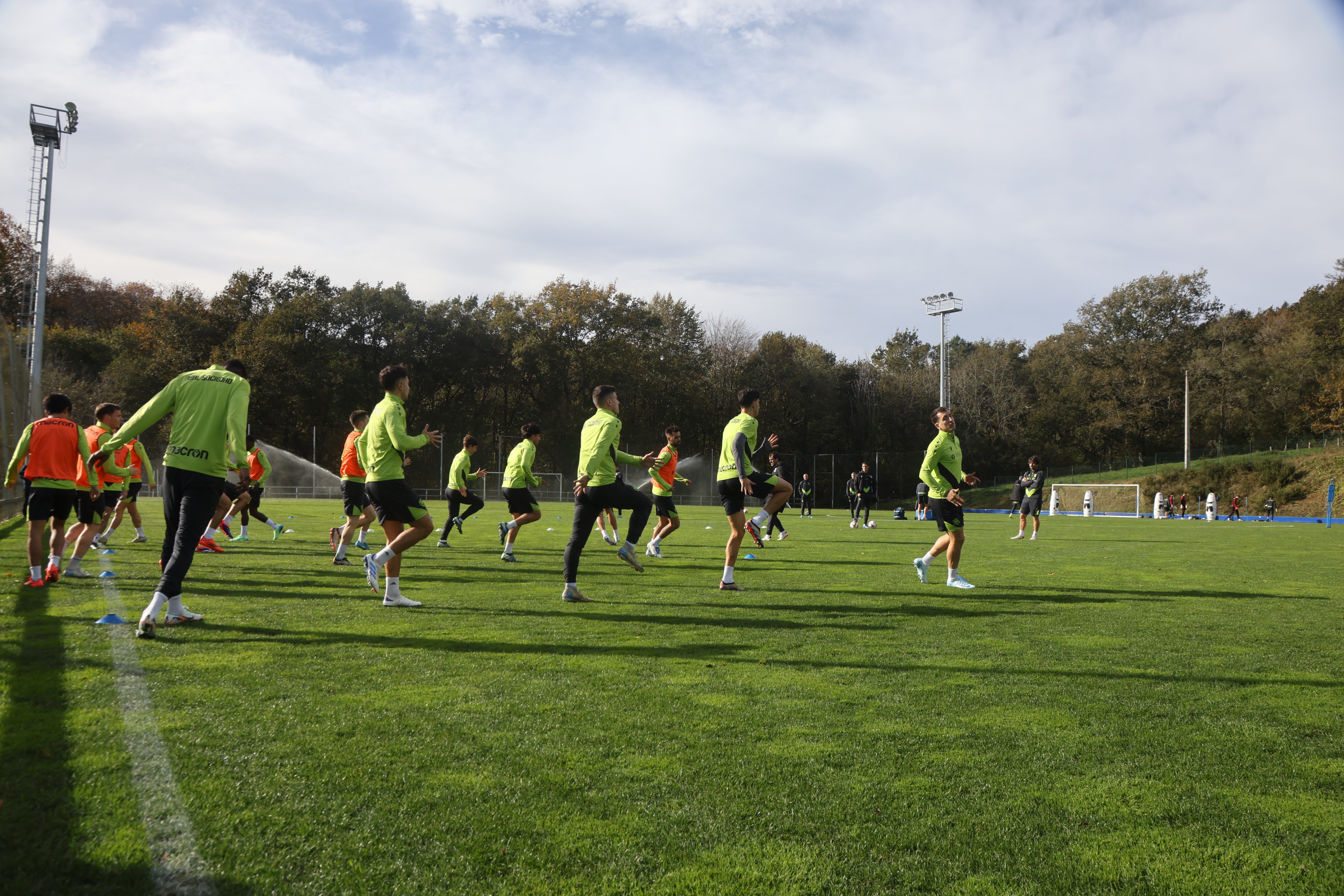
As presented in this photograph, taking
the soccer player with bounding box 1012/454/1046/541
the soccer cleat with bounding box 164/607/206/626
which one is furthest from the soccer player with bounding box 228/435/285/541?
the soccer player with bounding box 1012/454/1046/541

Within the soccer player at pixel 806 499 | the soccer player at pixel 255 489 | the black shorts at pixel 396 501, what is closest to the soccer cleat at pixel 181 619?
the black shorts at pixel 396 501

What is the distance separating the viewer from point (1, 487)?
1573cm

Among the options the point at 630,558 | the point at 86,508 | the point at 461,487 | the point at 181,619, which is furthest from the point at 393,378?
the point at 461,487

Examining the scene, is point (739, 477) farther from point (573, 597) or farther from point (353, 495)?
A: point (353, 495)

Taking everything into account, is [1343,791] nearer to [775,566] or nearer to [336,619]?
[336,619]

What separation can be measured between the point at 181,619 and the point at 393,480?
2034 millimetres

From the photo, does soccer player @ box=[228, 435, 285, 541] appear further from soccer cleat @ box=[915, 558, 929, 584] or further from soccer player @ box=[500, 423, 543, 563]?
Result: soccer cleat @ box=[915, 558, 929, 584]

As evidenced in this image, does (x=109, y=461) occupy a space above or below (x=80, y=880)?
above

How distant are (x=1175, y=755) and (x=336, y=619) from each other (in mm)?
5921

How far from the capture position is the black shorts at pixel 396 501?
7.50 metres

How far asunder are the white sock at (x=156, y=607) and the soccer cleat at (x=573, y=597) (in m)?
3.33

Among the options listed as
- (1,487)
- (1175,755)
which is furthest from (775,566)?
(1,487)

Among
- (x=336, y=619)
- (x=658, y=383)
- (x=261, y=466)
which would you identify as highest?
(x=658, y=383)

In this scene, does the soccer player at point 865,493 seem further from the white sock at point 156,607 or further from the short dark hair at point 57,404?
the white sock at point 156,607
